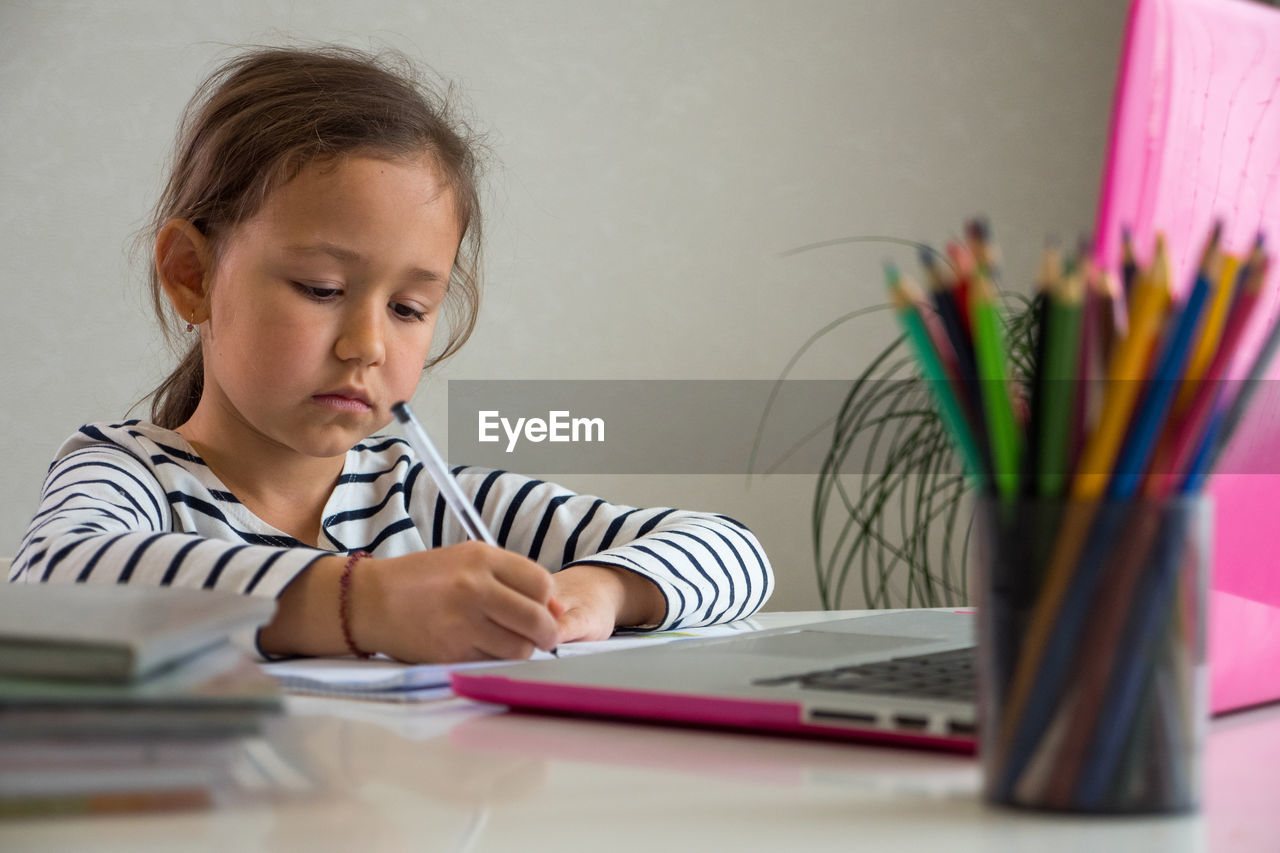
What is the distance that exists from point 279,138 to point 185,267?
139 millimetres

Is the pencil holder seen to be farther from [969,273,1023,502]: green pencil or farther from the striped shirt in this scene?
the striped shirt

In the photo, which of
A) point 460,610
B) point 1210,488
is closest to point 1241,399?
point 1210,488

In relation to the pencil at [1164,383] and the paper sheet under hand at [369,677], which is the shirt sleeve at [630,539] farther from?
the pencil at [1164,383]

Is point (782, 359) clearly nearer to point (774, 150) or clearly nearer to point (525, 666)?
point (774, 150)

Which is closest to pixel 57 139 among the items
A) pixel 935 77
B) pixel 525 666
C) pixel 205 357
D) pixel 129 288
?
pixel 129 288

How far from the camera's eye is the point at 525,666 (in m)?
0.47

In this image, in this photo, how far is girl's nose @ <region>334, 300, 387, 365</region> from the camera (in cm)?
86

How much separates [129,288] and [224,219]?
113 cm

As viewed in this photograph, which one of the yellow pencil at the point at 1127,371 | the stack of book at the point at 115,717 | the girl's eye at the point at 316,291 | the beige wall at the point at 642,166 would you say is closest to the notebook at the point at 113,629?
the stack of book at the point at 115,717

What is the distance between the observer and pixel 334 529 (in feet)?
3.16

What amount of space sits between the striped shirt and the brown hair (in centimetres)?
17

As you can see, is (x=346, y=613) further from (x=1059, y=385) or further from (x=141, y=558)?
(x=1059, y=385)

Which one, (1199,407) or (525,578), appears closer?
(1199,407)

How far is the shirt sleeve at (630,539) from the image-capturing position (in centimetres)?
76
